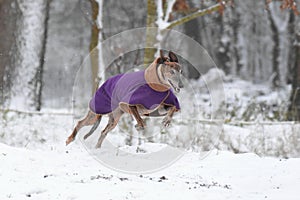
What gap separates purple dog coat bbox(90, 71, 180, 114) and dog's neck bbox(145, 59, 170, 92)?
0.18 ft

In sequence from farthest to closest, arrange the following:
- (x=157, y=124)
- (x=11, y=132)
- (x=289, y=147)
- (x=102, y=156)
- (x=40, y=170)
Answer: (x=157, y=124)
(x=11, y=132)
(x=289, y=147)
(x=102, y=156)
(x=40, y=170)

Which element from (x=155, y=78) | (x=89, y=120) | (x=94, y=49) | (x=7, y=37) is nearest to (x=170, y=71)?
(x=155, y=78)

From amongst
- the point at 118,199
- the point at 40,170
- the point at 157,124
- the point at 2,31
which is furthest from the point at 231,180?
the point at 2,31

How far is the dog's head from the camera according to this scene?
5684 mm

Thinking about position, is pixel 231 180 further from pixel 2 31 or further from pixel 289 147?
pixel 2 31

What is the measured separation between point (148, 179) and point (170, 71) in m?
1.22

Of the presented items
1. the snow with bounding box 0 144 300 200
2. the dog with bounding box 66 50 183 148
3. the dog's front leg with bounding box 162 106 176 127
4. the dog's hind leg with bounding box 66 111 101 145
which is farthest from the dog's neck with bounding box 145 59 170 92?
the dog's hind leg with bounding box 66 111 101 145

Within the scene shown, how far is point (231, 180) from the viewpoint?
5.84 meters

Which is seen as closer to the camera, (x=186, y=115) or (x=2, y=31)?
(x=186, y=115)

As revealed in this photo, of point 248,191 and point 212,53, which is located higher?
point 212,53

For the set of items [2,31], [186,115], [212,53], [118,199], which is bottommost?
[118,199]

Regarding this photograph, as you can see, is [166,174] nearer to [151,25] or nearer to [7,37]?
[151,25]

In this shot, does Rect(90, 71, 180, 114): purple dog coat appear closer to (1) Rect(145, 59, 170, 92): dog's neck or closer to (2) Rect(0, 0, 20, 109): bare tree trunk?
(1) Rect(145, 59, 170, 92): dog's neck

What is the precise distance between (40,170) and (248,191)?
2.28m
